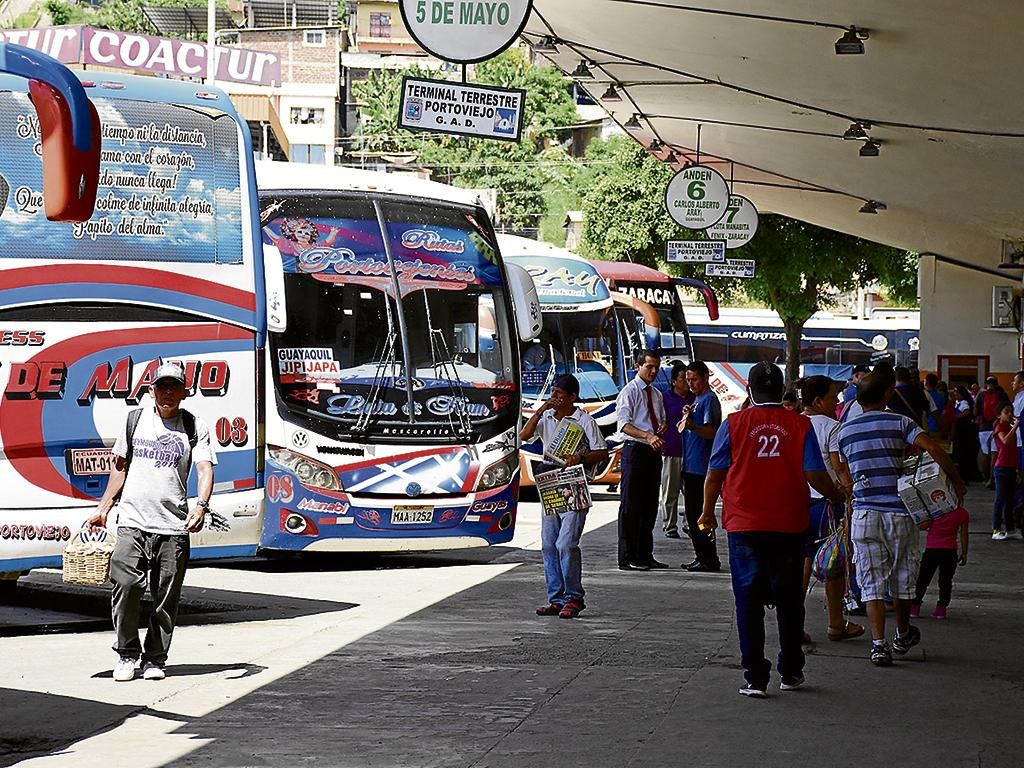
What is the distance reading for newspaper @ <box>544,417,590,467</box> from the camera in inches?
484

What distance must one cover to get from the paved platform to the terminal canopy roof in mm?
4994

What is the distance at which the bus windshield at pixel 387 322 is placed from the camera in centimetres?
1462

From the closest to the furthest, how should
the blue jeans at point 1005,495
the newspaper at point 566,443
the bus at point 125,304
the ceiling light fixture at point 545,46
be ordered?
the bus at point 125,304 < the newspaper at point 566,443 < the blue jeans at point 1005,495 < the ceiling light fixture at point 545,46

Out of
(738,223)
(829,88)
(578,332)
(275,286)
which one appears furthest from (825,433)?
(578,332)

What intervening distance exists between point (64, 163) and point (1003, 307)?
31123mm

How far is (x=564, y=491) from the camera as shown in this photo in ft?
39.4

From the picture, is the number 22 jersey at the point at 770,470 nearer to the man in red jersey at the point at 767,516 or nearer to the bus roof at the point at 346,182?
the man in red jersey at the point at 767,516

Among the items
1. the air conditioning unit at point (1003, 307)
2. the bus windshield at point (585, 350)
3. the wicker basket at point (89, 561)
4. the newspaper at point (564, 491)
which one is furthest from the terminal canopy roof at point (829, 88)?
the wicker basket at point (89, 561)

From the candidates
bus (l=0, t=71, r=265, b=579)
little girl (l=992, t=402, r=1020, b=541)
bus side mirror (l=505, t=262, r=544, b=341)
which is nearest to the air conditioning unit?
little girl (l=992, t=402, r=1020, b=541)

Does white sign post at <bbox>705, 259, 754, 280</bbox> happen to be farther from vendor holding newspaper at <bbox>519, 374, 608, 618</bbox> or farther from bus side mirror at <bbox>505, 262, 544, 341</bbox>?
vendor holding newspaper at <bbox>519, 374, 608, 618</bbox>

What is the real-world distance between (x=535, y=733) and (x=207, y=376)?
4596 millimetres

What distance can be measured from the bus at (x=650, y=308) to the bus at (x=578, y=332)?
2.67 feet

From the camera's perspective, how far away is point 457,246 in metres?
15.4

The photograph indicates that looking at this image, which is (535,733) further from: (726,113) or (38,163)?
(726,113)
